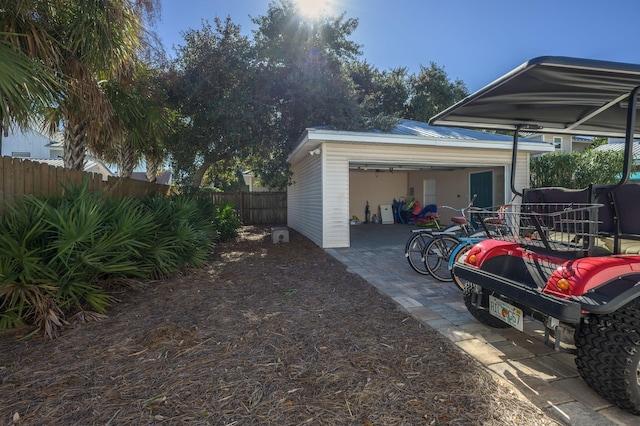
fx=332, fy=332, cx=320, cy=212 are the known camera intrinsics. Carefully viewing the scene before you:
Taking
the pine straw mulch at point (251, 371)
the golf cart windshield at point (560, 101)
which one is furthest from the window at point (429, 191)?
the pine straw mulch at point (251, 371)

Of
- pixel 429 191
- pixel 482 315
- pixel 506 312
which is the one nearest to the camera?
pixel 506 312

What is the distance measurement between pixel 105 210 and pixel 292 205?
963 centimetres

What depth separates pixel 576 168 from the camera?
401 inches

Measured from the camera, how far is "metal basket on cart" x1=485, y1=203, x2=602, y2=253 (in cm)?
231

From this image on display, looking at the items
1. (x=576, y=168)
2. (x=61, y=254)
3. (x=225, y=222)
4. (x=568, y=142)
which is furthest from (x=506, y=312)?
(x=568, y=142)

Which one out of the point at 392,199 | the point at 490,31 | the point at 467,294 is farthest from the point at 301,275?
the point at 392,199

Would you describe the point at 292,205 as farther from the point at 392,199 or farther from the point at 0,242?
the point at 0,242

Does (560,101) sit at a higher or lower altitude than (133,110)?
lower

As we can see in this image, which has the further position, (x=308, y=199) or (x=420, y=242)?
(x=308, y=199)

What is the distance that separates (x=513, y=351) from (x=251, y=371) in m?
2.22

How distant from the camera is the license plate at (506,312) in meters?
2.53

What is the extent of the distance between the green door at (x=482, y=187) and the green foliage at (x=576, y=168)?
1.45 metres

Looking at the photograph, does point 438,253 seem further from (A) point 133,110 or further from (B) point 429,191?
(B) point 429,191

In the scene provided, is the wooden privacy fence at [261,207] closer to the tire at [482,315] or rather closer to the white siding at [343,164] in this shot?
the white siding at [343,164]
